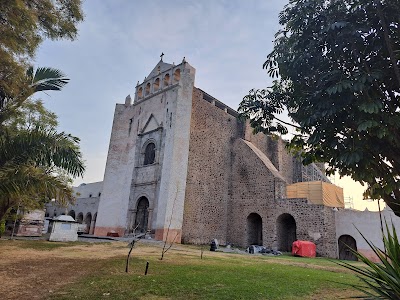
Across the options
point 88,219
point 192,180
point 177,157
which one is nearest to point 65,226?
point 177,157

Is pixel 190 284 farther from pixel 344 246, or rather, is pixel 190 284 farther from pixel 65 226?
pixel 344 246

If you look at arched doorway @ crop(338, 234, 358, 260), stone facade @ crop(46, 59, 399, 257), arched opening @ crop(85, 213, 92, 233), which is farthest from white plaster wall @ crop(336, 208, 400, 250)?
arched opening @ crop(85, 213, 92, 233)

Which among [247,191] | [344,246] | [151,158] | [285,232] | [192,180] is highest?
[151,158]

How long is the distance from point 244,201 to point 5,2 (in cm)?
1674

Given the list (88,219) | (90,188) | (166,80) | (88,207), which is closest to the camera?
(166,80)

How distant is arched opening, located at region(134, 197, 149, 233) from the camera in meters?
18.1

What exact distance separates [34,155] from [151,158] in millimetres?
11961

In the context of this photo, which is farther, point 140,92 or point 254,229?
point 140,92

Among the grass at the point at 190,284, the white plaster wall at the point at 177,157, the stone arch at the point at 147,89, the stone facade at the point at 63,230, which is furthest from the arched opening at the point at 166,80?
the grass at the point at 190,284

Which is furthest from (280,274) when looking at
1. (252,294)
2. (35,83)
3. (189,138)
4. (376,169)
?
(189,138)

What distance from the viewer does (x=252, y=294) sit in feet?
16.5

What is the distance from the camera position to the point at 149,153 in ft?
64.7

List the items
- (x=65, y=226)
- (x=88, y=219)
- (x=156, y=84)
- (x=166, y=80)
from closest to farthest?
(x=65, y=226) → (x=166, y=80) → (x=156, y=84) → (x=88, y=219)

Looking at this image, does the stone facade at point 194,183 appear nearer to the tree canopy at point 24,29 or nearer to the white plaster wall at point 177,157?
the white plaster wall at point 177,157
